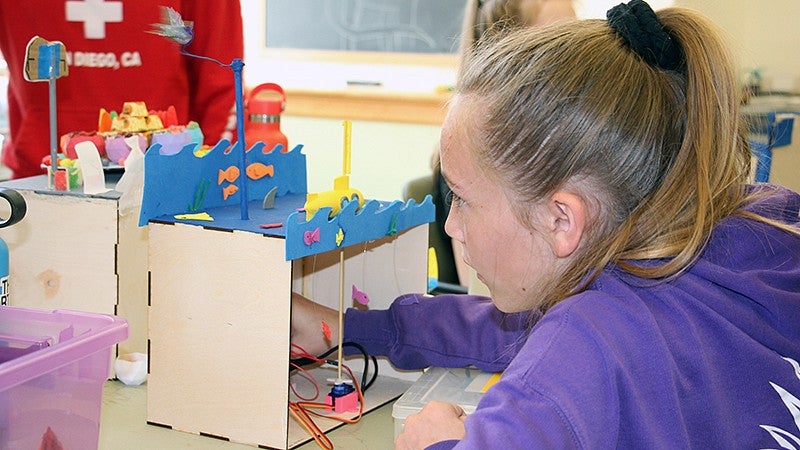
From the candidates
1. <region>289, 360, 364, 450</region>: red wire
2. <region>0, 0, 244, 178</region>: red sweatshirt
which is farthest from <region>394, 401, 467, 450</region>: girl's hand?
<region>0, 0, 244, 178</region>: red sweatshirt

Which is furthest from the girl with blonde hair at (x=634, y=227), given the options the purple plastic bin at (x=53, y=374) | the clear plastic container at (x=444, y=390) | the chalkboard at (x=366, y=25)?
the chalkboard at (x=366, y=25)

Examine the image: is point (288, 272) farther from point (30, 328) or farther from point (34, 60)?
point (34, 60)

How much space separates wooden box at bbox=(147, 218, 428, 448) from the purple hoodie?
0.24 m

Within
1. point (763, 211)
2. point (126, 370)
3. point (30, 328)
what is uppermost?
point (763, 211)

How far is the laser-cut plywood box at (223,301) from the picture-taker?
3.05ft

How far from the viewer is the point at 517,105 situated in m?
0.70

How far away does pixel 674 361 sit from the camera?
629 mm

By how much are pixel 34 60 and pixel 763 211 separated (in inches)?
31.9

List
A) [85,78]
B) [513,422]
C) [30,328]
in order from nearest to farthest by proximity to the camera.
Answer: [513,422] < [30,328] < [85,78]

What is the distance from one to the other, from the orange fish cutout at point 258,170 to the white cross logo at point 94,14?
25.8 inches

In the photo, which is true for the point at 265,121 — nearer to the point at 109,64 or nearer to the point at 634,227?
the point at 109,64

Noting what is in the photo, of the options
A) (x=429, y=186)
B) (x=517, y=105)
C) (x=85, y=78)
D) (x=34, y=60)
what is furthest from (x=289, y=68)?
(x=517, y=105)

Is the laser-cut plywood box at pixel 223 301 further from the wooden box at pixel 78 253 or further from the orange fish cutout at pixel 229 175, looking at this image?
the wooden box at pixel 78 253

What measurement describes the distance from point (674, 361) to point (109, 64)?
1.29m
